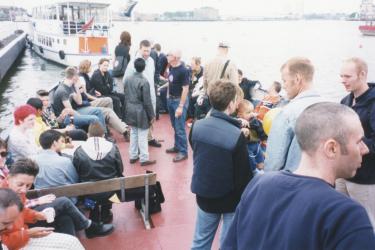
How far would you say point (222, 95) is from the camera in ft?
8.73

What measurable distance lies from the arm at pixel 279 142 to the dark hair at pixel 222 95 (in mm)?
369

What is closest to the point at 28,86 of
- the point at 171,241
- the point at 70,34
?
the point at 70,34

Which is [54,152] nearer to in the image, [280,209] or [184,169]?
[184,169]

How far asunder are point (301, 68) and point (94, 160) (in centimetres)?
217

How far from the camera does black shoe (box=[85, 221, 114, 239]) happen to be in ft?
11.9

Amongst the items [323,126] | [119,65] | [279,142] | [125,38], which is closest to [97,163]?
[279,142]

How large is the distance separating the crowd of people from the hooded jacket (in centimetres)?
1

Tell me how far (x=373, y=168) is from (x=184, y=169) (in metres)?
2.88

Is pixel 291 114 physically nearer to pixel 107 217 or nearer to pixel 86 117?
pixel 107 217

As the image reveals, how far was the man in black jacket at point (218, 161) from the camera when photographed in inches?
98.7

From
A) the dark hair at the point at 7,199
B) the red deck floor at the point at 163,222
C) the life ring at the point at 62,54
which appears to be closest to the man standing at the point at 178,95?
the red deck floor at the point at 163,222

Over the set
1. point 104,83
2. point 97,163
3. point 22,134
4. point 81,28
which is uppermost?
point 81,28

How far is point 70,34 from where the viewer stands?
2127 centimetres

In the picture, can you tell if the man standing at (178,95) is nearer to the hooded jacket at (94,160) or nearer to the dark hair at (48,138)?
the hooded jacket at (94,160)
